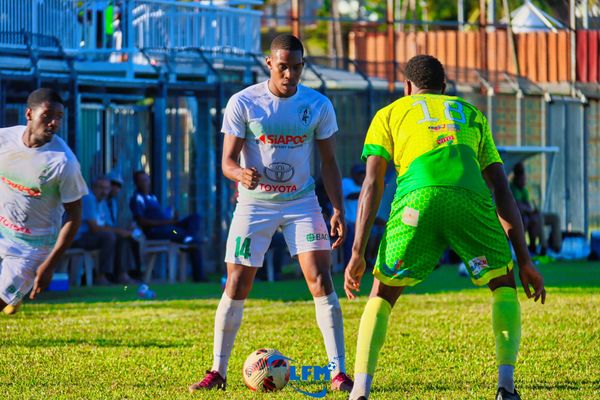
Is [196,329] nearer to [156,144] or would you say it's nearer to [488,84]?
[156,144]

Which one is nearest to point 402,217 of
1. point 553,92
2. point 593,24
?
point 553,92

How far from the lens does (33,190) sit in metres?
8.82

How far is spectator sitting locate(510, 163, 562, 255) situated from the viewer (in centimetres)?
2291

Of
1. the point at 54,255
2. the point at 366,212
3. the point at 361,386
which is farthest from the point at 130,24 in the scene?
the point at 361,386

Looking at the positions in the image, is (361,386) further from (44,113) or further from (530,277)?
(44,113)

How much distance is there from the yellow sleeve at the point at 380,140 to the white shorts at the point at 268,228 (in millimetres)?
1401

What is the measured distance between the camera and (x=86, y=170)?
19.8m

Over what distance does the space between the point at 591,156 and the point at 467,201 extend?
2188cm

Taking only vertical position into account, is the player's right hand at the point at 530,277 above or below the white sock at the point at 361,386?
above

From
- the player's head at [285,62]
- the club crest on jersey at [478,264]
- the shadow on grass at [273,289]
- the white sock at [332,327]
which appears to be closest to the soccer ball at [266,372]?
the white sock at [332,327]

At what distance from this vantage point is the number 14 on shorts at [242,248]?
317 inches

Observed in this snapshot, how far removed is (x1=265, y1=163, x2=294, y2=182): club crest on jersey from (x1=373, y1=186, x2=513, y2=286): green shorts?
1425 millimetres

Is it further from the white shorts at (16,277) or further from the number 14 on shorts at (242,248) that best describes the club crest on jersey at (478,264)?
the white shorts at (16,277)

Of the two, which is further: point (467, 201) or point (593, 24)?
point (593, 24)
